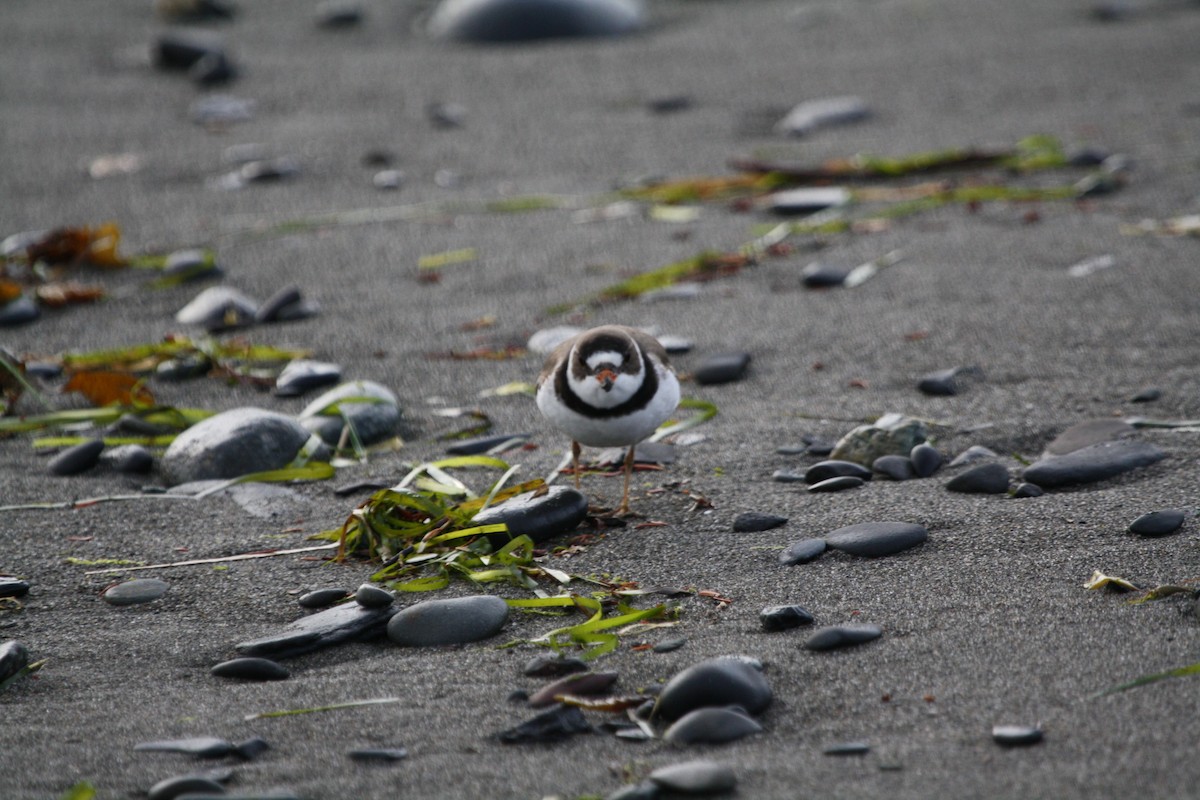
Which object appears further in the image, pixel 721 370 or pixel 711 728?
pixel 721 370

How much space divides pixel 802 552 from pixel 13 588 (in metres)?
2.19

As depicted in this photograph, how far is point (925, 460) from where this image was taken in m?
4.12

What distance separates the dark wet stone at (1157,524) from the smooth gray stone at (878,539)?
551 mm

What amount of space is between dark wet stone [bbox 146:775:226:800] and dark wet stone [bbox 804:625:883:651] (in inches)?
53.3

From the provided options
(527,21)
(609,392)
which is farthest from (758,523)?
(527,21)

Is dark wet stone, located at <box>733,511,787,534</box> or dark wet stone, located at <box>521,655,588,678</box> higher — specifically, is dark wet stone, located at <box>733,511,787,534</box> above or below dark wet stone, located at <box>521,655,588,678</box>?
below

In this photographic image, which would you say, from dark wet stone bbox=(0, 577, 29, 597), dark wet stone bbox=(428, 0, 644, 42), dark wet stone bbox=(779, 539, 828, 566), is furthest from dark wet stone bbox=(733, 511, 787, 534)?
dark wet stone bbox=(428, 0, 644, 42)

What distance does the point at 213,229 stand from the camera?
7180 mm

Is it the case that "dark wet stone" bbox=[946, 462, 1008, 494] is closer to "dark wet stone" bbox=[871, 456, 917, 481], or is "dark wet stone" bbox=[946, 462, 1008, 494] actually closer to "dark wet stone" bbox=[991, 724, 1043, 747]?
"dark wet stone" bbox=[871, 456, 917, 481]

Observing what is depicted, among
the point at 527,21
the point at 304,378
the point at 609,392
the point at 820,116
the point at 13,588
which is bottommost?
the point at 13,588

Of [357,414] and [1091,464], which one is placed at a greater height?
[357,414]

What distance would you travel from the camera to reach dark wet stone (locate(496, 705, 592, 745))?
105 inches

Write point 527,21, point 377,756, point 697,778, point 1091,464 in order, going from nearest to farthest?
point 697,778, point 377,756, point 1091,464, point 527,21

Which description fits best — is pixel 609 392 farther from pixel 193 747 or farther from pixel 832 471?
pixel 193 747
